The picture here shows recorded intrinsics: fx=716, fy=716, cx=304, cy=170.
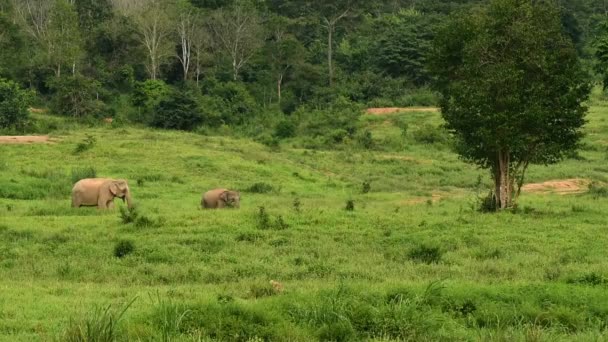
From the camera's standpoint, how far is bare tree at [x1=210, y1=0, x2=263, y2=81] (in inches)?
2114

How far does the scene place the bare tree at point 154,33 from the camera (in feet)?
165

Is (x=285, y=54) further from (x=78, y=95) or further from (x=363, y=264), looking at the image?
(x=363, y=264)

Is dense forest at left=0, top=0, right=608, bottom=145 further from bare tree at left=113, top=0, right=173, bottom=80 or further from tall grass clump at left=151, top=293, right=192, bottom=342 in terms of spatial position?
tall grass clump at left=151, top=293, right=192, bottom=342

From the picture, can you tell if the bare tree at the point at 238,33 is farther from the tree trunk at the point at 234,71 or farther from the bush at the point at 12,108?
the bush at the point at 12,108

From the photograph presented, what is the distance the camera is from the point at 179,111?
1677 inches

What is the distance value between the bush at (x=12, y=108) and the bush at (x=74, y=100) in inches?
224

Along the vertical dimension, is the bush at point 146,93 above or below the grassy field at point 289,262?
above

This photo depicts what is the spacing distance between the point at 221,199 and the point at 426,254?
796 centimetres

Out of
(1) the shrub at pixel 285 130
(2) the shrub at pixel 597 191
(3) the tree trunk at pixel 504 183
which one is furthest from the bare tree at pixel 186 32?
(3) the tree trunk at pixel 504 183

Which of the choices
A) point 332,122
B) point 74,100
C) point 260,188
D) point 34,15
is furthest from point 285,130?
point 34,15

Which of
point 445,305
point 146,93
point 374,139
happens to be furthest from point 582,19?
point 445,305

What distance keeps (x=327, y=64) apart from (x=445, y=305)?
1955 inches

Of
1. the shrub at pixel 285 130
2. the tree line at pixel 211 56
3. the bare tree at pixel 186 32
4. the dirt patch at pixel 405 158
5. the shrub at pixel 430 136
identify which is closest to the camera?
the dirt patch at pixel 405 158

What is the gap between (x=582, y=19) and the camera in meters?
62.2
